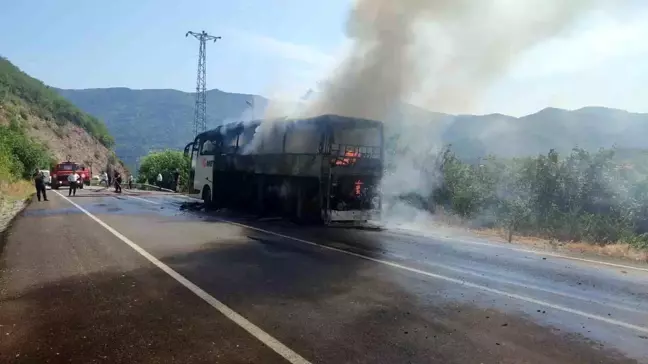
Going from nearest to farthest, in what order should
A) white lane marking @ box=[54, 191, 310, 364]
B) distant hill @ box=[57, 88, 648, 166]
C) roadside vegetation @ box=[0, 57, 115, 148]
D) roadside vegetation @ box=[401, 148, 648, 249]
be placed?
white lane marking @ box=[54, 191, 310, 364], roadside vegetation @ box=[401, 148, 648, 249], distant hill @ box=[57, 88, 648, 166], roadside vegetation @ box=[0, 57, 115, 148]

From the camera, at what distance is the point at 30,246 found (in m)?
10.8

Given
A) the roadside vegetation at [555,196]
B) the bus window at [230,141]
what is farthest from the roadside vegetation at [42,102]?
the roadside vegetation at [555,196]

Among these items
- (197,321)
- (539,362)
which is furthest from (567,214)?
(197,321)

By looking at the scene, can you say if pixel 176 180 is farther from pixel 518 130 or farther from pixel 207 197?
pixel 518 130

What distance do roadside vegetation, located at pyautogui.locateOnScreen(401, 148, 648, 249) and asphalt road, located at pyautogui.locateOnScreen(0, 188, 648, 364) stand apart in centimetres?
487

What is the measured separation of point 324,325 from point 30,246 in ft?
27.2

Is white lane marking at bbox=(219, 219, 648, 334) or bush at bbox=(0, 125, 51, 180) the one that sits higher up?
bush at bbox=(0, 125, 51, 180)

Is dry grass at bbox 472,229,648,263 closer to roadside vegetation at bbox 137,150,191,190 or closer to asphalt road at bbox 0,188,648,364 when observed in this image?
asphalt road at bbox 0,188,648,364

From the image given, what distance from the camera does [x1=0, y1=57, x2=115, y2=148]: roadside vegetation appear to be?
7138 cm

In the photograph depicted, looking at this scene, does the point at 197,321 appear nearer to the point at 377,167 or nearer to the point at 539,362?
the point at 539,362

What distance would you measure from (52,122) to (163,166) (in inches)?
1356

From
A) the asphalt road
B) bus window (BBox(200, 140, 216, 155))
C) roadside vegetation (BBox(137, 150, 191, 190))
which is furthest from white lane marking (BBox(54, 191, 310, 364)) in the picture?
roadside vegetation (BBox(137, 150, 191, 190))

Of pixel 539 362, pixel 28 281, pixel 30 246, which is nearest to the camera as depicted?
pixel 539 362

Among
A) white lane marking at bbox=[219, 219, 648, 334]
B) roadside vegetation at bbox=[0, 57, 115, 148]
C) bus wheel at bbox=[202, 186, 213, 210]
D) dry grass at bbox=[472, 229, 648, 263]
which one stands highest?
roadside vegetation at bbox=[0, 57, 115, 148]
